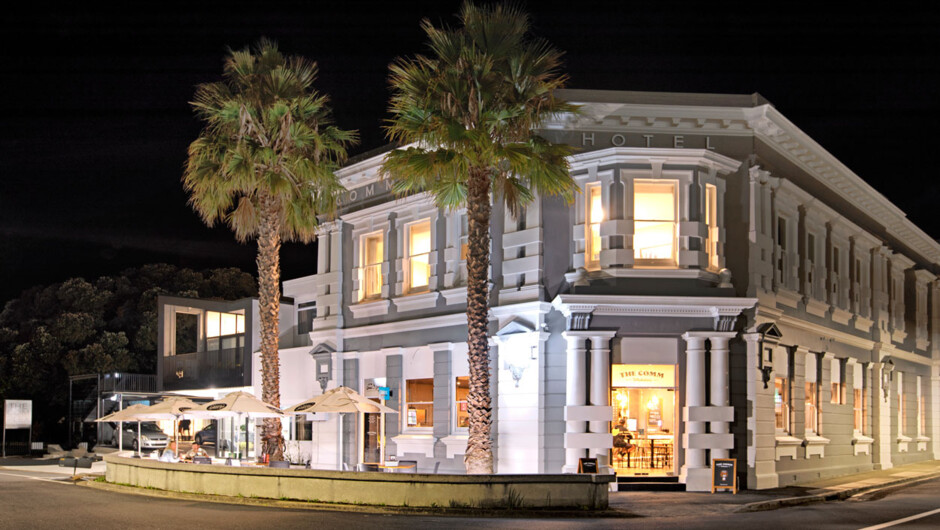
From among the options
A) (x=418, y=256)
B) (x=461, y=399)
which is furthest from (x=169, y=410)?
(x=418, y=256)

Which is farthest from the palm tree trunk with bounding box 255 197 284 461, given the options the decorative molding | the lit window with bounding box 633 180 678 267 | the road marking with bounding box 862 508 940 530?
the road marking with bounding box 862 508 940 530

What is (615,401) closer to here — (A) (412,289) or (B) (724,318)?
(B) (724,318)

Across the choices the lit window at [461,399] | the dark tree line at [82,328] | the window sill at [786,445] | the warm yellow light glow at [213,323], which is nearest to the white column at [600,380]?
the lit window at [461,399]

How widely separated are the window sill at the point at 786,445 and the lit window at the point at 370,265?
12.4 meters

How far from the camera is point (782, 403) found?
2661 cm

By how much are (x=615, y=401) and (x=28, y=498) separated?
46.0ft

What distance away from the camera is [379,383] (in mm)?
29188

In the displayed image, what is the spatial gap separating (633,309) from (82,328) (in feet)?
152

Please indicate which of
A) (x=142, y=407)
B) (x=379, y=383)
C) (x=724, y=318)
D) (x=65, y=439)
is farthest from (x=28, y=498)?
(x=65, y=439)

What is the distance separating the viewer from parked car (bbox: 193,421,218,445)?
42406mm

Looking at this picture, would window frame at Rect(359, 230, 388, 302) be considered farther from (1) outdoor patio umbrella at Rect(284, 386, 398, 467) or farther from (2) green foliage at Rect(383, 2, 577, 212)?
(2) green foliage at Rect(383, 2, 577, 212)

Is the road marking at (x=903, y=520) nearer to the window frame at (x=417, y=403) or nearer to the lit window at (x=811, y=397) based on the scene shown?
the lit window at (x=811, y=397)

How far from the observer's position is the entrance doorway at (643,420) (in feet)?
78.0

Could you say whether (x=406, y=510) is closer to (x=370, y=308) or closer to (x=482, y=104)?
(x=482, y=104)
